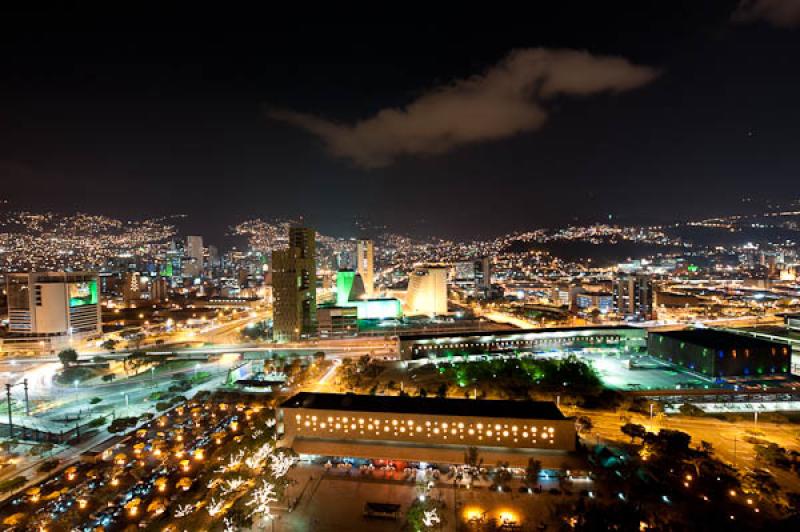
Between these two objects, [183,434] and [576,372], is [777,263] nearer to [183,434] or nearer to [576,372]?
[576,372]

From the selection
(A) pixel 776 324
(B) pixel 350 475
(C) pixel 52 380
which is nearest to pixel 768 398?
(B) pixel 350 475

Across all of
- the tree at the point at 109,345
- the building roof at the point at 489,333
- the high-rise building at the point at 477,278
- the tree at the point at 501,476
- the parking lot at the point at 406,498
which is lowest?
the parking lot at the point at 406,498

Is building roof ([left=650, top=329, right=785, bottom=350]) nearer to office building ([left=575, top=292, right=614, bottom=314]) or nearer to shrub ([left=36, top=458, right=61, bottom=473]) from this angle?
office building ([left=575, top=292, right=614, bottom=314])

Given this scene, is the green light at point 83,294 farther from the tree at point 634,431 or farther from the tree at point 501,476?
the tree at point 634,431

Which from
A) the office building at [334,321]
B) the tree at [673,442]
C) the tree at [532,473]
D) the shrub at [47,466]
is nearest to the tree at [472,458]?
the tree at [532,473]

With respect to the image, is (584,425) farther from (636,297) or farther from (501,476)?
(636,297)

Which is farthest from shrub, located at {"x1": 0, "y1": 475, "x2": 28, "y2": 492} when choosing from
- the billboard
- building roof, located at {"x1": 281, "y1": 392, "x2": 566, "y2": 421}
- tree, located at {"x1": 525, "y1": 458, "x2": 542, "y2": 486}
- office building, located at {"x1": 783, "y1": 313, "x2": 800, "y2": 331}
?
office building, located at {"x1": 783, "y1": 313, "x2": 800, "y2": 331}
